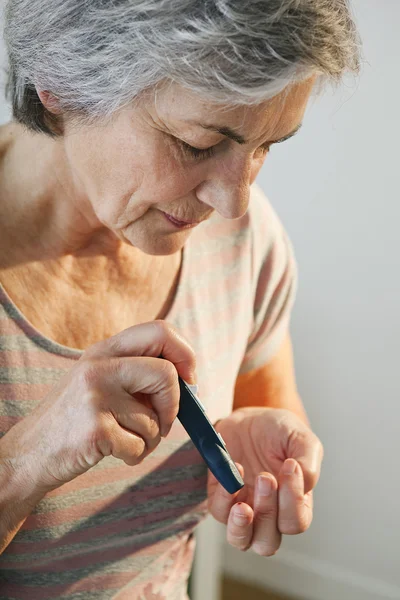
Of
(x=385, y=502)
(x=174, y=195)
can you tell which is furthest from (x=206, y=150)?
(x=385, y=502)

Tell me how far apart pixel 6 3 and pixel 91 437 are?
0.44 meters

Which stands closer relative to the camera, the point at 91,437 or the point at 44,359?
the point at 91,437

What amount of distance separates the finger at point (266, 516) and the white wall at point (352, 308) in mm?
1169

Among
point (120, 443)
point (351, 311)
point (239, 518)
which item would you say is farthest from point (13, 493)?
point (351, 311)

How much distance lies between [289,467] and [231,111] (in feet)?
1.35

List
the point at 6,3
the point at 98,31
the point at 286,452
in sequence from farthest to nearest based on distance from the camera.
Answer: the point at 286,452
the point at 6,3
the point at 98,31

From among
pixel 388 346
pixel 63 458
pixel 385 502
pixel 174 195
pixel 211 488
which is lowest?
pixel 385 502

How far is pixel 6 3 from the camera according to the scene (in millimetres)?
778

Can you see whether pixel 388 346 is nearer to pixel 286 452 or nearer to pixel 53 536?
pixel 286 452

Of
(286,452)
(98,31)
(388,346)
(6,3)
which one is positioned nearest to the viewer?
(98,31)

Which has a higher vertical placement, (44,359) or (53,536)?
(44,359)

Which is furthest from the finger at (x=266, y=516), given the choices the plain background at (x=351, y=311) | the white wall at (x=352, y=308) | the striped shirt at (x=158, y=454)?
the white wall at (x=352, y=308)

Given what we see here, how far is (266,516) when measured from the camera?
2.84 ft

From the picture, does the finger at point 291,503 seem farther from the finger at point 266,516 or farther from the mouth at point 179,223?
the mouth at point 179,223
